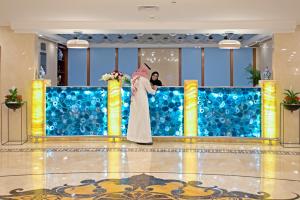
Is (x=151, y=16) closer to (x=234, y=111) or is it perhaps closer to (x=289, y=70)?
(x=234, y=111)

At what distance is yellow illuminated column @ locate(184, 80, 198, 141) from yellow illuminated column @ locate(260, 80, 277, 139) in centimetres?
153

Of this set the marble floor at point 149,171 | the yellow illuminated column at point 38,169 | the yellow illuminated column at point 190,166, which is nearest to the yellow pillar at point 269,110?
the marble floor at point 149,171

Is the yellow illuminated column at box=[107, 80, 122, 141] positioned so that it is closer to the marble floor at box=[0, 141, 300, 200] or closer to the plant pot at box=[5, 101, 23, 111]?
the marble floor at box=[0, 141, 300, 200]

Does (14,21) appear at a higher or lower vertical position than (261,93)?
higher

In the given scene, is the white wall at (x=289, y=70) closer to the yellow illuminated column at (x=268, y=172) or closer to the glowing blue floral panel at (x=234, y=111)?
the glowing blue floral panel at (x=234, y=111)

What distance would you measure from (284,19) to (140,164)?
187 inches

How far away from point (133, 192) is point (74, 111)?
203 inches

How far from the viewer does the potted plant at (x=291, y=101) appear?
971cm

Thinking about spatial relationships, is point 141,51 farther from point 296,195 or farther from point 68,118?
point 296,195

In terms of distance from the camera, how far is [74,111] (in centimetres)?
1030

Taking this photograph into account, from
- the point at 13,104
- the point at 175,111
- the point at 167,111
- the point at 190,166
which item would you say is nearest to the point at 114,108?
the point at 167,111

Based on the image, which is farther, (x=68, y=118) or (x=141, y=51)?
(x=141, y=51)

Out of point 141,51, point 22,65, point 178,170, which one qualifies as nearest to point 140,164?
point 178,170

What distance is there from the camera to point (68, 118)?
10.3 metres
